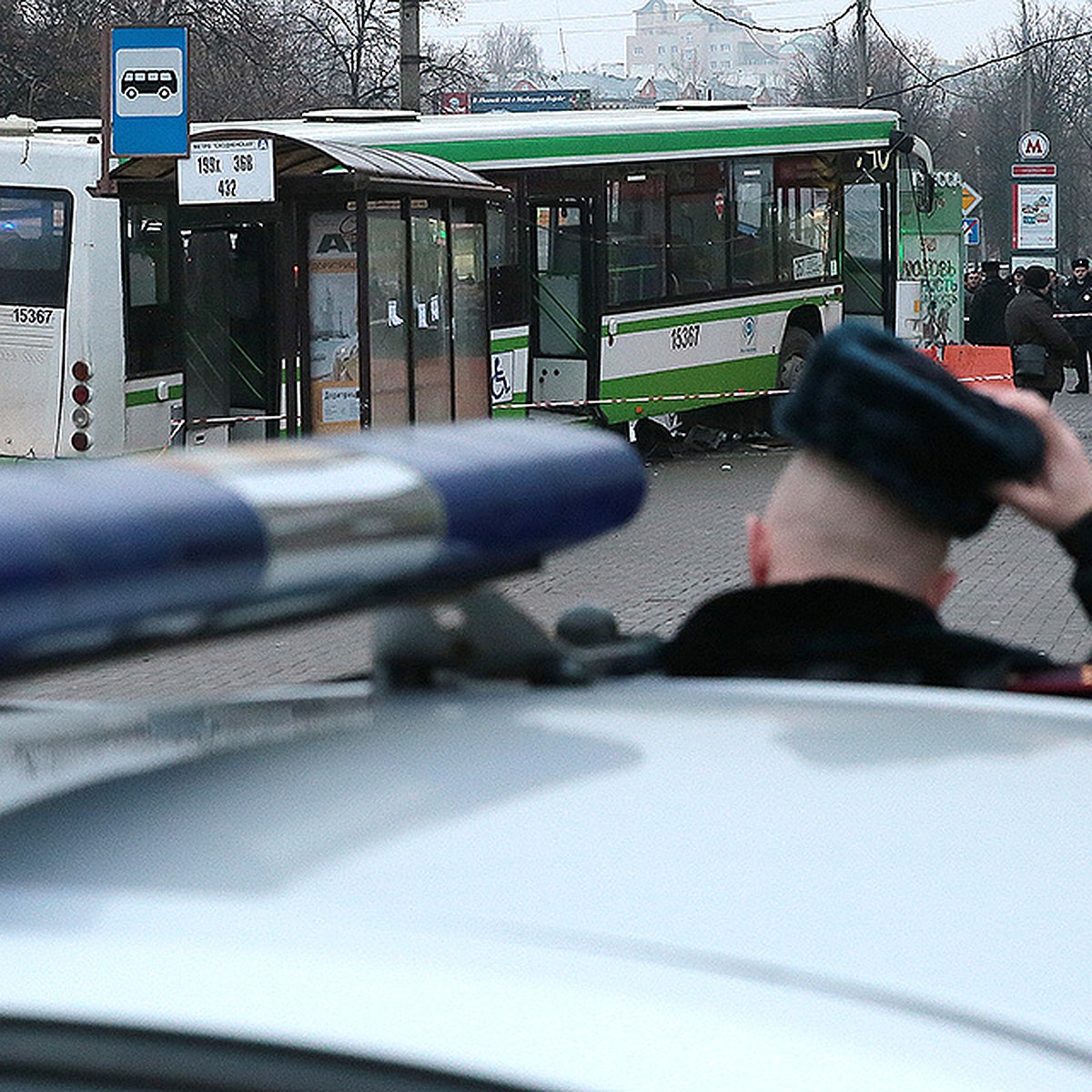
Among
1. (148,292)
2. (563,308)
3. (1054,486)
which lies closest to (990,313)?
(563,308)

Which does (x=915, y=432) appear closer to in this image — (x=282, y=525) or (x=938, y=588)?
(x=938, y=588)

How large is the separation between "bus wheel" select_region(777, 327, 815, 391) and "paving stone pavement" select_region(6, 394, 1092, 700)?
4700 millimetres

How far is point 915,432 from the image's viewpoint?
7.47ft

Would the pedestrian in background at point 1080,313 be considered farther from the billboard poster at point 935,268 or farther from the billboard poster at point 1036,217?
the billboard poster at point 1036,217

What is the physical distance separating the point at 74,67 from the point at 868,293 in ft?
56.4

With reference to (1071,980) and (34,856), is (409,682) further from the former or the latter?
(1071,980)

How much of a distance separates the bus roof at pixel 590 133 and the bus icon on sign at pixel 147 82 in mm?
2962

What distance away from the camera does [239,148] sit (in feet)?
49.5

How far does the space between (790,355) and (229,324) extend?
281 inches

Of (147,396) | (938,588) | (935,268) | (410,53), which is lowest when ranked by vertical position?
(147,396)

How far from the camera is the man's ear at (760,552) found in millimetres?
2428

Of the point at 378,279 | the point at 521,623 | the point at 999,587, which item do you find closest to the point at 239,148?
the point at 378,279

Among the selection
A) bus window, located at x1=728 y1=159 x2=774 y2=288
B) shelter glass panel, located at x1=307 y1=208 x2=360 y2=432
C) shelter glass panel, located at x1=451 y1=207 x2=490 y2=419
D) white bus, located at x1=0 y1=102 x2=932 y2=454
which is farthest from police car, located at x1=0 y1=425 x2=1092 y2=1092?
bus window, located at x1=728 y1=159 x2=774 y2=288

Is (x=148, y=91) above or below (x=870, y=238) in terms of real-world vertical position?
above
